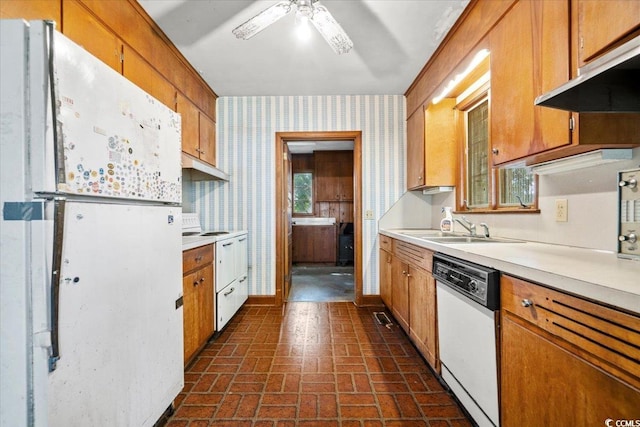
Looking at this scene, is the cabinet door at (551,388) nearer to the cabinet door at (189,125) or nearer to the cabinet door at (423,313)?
the cabinet door at (423,313)

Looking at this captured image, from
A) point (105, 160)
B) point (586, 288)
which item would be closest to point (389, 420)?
point (586, 288)

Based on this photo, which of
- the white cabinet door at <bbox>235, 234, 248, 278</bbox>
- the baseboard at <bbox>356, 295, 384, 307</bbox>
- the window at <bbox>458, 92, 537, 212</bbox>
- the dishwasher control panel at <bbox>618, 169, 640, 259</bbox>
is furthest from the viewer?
the baseboard at <bbox>356, 295, 384, 307</bbox>

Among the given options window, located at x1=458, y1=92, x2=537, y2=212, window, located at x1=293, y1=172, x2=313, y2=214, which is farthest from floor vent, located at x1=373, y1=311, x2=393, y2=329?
window, located at x1=293, y1=172, x2=313, y2=214

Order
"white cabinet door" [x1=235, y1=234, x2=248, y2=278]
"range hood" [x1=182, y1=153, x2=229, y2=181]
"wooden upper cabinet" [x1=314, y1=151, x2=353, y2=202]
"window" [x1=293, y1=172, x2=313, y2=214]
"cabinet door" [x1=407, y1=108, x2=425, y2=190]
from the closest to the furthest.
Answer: "range hood" [x1=182, y1=153, x2=229, y2=181] < "cabinet door" [x1=407, y1=108, x2=425, y2=190] < "white cabinet door" [x1=235, y1=234, x2=248, y2=278] < "wooden upper cabinet" [x1=314, y1=151, x2=353, y2=202] < "window" [x1=293, y1=172, x2=313, y2=214]

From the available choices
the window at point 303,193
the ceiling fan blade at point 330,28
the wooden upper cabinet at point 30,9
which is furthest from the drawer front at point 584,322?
the window at point 303,193

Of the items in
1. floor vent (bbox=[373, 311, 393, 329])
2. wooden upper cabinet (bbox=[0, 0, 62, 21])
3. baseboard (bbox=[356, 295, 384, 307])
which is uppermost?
wooden upper cabinet (bbox=[0, 0, 62, 21])

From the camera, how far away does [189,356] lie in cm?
195

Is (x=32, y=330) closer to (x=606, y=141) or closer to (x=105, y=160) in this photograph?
(x=105, y=160)

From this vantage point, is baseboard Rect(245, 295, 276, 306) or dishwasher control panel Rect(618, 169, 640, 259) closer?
dishwasher control panel Rect(618, 169, 640, 259)

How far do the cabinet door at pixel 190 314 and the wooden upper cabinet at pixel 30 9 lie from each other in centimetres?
148

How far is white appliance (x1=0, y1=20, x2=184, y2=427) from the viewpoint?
2.66ft

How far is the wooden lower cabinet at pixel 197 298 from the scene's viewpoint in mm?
1908

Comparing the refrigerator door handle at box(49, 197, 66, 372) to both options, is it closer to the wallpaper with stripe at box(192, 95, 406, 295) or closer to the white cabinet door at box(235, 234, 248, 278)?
the white cabinet door at box(235, 234, 248, 278)

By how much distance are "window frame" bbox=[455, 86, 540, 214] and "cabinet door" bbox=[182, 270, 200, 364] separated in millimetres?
2184
